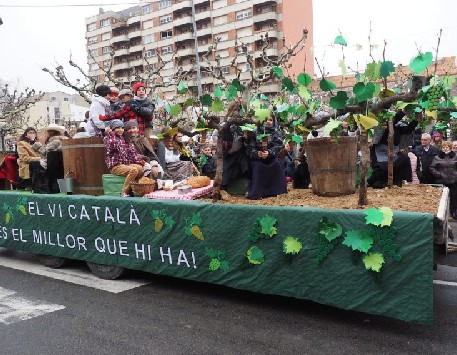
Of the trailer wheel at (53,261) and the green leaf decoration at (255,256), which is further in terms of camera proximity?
the trailer wheel at (53,261)

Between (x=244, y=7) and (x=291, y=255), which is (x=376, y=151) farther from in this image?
(x=244, y=7)

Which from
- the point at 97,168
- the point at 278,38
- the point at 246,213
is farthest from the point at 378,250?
the point at 278,38

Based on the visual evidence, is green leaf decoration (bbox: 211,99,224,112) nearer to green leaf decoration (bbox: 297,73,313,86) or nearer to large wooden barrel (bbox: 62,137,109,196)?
green leaf decoration (bbox: 297,73,313,86)

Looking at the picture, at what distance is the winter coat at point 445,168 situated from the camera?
27.7 feet

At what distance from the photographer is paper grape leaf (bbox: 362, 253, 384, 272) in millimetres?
3424

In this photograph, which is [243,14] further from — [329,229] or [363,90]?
[329,229]

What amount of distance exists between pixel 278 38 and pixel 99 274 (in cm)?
4474

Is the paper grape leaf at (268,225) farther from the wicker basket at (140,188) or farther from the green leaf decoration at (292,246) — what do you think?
the wicker basket at (140,188)

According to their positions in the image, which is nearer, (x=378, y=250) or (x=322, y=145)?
(x=378, y=250)

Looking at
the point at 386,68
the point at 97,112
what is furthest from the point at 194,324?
the point at 97,112

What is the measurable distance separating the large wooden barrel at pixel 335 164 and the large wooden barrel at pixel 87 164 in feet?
9.41

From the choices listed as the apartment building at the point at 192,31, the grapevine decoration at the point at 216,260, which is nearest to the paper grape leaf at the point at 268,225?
the grapevine decoration at the point at 216,260

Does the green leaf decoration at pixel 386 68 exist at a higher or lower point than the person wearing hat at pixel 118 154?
higher

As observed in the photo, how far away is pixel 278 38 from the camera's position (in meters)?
46.7
